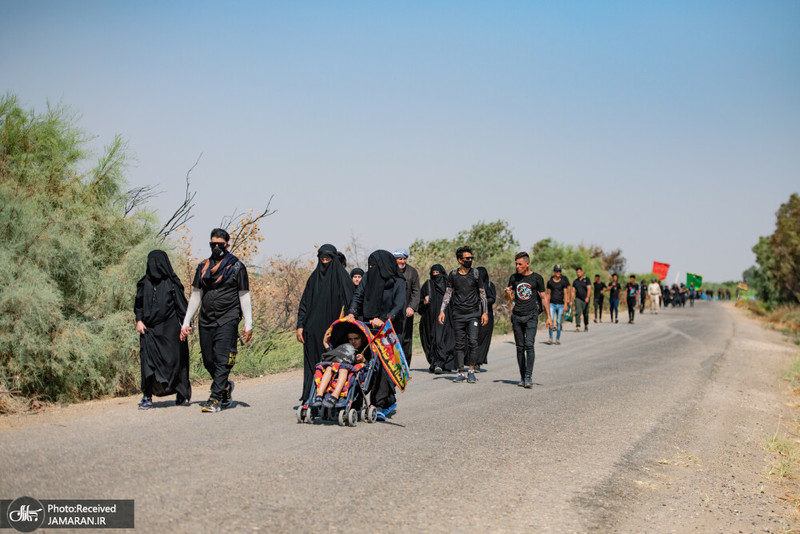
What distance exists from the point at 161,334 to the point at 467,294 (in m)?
5.47

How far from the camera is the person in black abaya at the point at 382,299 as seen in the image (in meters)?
8.84

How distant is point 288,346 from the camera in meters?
17.1

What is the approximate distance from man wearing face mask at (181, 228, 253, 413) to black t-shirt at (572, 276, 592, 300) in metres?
20.0

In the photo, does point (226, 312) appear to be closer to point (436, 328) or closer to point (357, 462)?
point (357, 462)

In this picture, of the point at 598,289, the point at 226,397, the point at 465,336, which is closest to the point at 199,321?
the point at 226,397

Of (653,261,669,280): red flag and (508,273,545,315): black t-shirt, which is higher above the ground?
(653,261,669,280): red flag

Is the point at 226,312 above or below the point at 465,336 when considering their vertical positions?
above

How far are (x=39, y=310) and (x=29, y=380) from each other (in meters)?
0.96

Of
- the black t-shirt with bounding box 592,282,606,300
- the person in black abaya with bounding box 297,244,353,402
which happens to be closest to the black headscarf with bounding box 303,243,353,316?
the person in black abaya with bounding box 297,244,353,402

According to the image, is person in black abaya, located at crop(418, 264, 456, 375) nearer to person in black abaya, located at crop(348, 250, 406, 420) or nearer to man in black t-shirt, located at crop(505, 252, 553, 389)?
man in black t-shirt, located at crop(505, 252, 553, 389)

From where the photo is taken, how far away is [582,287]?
27.5 metres

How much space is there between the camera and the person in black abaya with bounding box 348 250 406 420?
29.0 feet

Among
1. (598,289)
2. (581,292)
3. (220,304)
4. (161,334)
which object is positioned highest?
(598,289)

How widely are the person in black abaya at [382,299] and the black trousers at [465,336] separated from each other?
12.4 ft
